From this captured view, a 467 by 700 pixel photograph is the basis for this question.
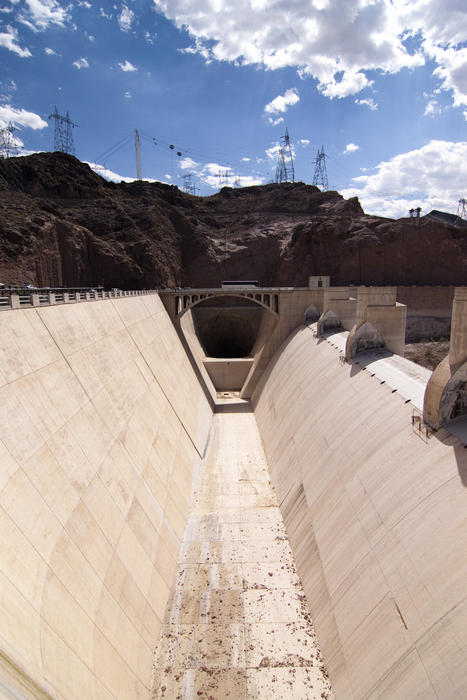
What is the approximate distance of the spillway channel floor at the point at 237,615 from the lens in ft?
35.6

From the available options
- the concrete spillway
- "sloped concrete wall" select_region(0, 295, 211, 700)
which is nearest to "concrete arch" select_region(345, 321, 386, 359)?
the concrete spillway

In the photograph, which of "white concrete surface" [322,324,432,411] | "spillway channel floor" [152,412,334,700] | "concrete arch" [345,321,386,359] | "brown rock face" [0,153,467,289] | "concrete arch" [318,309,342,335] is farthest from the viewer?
"brown rock face" [0,153,467,289]

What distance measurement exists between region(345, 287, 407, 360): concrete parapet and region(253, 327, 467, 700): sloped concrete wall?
3.45 m

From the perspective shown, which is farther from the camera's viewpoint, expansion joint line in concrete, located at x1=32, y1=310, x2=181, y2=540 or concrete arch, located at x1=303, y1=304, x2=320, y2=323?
concrete arch, located at x1=303, y1=304, x2=320, y2=323

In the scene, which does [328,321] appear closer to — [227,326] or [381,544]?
[381,544]

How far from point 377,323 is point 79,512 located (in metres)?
18.6

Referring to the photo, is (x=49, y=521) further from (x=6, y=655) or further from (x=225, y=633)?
(x=225, y=633)

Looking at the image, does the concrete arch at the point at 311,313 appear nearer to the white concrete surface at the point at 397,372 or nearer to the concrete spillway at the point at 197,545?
the white concrete surface at the point at 397,372

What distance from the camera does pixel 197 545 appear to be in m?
16.3

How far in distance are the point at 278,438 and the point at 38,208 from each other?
39071 millimetres

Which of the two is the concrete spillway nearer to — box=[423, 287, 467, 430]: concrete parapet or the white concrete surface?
the white concrete surface

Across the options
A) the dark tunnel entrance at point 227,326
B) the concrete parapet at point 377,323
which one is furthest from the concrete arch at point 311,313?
the concrete parapet at point 377,323

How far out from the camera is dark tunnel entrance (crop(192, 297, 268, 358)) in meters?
49.9

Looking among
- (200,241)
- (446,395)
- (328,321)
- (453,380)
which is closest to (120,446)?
(446,395)
